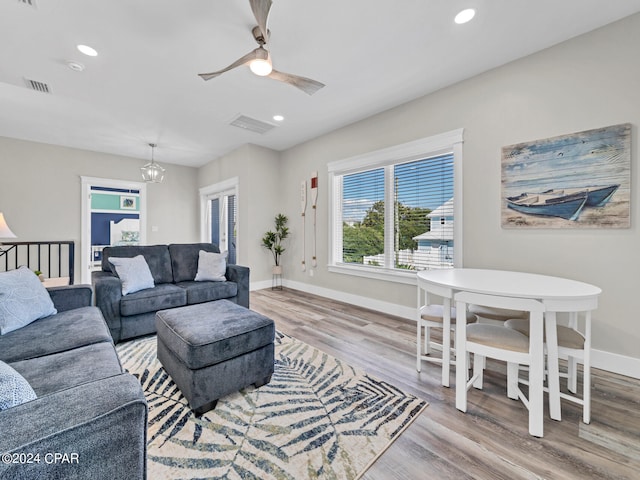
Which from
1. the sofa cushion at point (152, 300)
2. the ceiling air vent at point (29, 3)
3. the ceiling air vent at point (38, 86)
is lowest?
the sofa cushion at point (152, 300)

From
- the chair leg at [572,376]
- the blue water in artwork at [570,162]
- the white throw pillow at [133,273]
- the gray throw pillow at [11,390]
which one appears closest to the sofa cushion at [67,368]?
the gray throw pillow at [11,390]

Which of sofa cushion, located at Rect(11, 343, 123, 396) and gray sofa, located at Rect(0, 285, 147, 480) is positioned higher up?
gray sofa, located at Rect(0, 285, 147, 480)

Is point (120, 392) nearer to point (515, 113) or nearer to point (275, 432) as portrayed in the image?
point (275, 432)

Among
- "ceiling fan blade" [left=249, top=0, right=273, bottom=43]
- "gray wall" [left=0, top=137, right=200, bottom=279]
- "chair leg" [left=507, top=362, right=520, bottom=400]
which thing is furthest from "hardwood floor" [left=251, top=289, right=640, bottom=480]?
"gray wall" [left=0, top=137, right=200, bottom=279]

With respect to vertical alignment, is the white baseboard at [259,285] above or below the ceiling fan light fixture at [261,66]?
below

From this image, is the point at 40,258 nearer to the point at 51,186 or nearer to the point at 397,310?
the point at 51,186

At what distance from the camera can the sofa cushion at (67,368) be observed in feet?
3.81

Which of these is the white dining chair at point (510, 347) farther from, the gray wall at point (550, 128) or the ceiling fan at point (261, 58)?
the ceiling fan at point (261, 58)

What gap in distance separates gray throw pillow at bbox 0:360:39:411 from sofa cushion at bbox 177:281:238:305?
2254 mm

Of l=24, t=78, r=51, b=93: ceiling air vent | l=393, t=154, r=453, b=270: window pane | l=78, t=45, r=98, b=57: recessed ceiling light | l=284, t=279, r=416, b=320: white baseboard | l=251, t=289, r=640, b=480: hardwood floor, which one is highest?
l=24, t=78, r=51, b=93: ceiling air vent

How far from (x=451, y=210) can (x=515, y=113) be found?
1084 mm

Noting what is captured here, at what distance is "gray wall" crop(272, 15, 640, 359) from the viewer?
6.97ft

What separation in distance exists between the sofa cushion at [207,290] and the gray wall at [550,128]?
6.99 ft

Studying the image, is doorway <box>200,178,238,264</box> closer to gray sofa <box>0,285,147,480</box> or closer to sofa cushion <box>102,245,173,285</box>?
sofa cushion <box>102,245,173,285</box>
